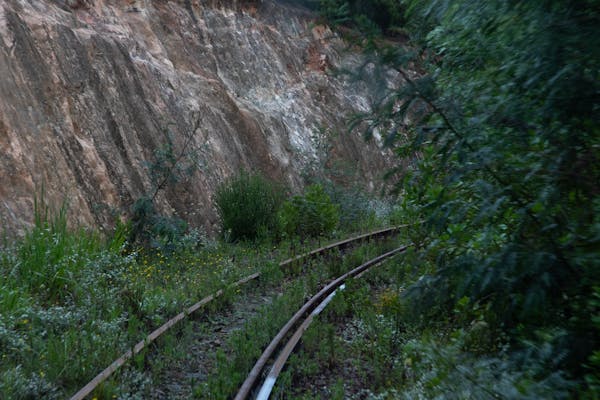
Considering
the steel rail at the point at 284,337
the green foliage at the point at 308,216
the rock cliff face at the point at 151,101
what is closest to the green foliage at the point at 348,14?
the rock cliff face at the point at 151,101

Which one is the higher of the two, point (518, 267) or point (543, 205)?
point (543, 205)

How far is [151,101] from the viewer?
1656 centimetres

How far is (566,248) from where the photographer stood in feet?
14.5

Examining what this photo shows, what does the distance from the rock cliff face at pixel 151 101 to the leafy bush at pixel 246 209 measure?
96 cm

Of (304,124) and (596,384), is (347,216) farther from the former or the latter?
(596,384)

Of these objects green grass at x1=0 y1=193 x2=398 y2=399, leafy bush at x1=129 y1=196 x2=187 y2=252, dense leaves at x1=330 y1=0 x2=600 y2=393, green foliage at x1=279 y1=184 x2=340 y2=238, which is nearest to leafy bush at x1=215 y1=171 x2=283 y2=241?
green foliage at x1=279 y1=184 x2=340 y2=238

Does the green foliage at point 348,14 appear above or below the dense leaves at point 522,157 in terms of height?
above

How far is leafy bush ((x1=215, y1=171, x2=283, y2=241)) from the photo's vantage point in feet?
47.3

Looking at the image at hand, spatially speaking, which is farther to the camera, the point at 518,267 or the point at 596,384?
the point at 518,267

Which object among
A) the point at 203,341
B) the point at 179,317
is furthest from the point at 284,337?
the point at 179,317

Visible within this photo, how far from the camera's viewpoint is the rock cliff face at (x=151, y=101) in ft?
40.4

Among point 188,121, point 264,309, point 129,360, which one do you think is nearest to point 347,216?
point 188,121

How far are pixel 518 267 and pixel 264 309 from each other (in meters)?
4.58

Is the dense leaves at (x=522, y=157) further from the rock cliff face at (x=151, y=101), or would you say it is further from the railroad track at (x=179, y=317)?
the railroad track at (x=179, y=317)
